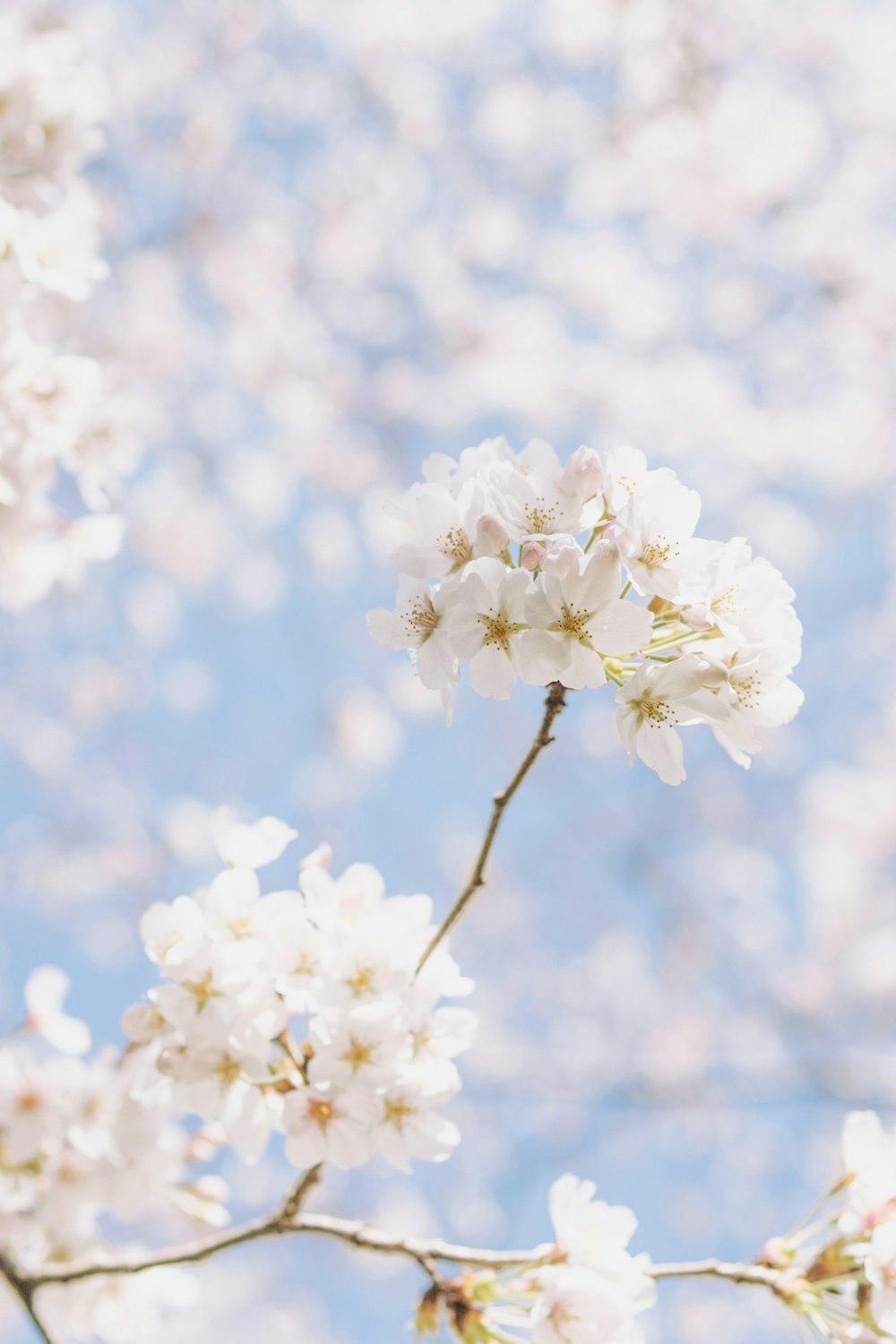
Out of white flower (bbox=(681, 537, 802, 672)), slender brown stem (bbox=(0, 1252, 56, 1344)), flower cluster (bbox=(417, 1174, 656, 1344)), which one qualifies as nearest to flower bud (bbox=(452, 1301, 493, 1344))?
flower cluster (bbox=(417, 1174, 656, 1344))

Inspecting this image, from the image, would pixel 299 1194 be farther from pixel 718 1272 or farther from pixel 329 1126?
pixel 718 1272

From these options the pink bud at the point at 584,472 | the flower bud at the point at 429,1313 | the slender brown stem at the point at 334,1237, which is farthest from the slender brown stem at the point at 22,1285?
the pink bud at the point at 584,472

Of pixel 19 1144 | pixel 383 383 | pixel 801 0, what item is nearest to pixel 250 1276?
pixel 383 383

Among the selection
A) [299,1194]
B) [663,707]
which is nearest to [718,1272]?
[299,1194]

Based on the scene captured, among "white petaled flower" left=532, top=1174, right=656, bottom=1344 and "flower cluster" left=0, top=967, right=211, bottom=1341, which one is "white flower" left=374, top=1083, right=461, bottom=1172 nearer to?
"white petaled flower" left=532, top=1174, right=656, bottom=1344

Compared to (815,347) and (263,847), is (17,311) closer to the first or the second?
(263,847)

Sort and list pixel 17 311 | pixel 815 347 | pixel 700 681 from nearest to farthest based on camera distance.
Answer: pixel 700 681 < pixel 17 311 < pixel 815 347
